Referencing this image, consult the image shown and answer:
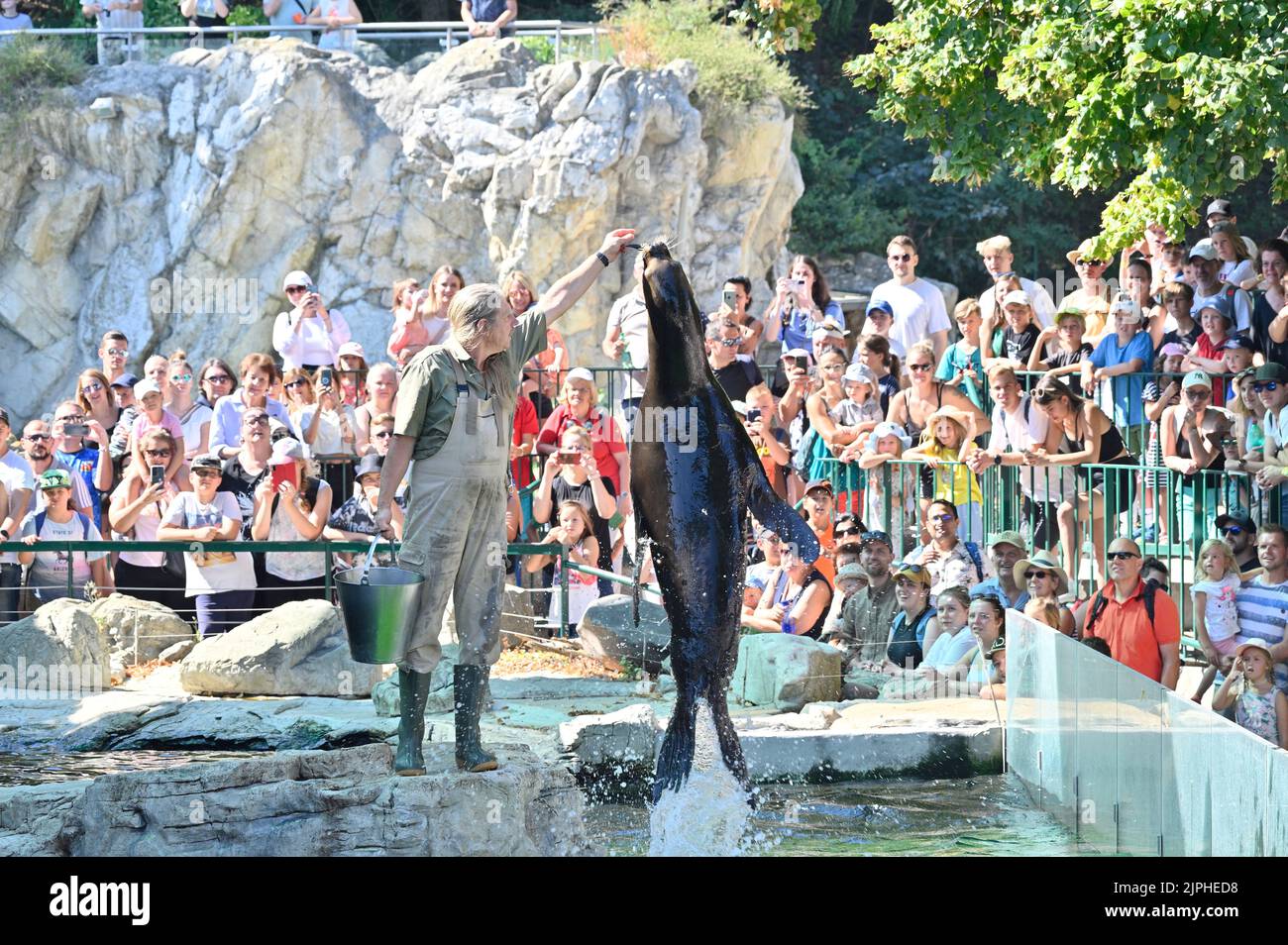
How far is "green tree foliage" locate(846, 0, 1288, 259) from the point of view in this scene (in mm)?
9242

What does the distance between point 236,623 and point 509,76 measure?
11.3 meters

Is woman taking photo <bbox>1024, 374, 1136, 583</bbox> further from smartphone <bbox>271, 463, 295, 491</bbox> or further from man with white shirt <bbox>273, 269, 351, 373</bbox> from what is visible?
man with white shirt <bbox>273, 269, 351, 373</bbox>

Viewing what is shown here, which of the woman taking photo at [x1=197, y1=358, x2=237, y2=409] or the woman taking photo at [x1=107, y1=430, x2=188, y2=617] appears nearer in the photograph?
the woman taking photo at [x1=107, y1=430, x2=188, y2=617]

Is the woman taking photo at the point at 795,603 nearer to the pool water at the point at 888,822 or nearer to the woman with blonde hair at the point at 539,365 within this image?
the pool water at the point at 888,822

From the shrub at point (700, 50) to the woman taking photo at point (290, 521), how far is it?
10719 mm

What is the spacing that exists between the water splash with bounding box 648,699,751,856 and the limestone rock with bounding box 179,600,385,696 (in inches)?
118

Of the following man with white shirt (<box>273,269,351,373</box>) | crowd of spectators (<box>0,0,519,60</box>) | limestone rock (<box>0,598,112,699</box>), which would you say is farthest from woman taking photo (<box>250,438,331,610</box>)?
crowd of spectators (<box>0,0,519,60</box>)

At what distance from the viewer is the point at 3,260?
2167 cm

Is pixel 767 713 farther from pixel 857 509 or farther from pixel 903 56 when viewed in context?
pixel 903 56

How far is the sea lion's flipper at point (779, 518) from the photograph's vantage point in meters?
6.80

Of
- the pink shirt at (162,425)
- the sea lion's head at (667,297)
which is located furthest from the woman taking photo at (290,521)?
the sea lion's head at (667,297)

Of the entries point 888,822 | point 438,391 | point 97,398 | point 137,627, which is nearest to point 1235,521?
point 888,822

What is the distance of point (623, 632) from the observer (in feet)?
33.8
